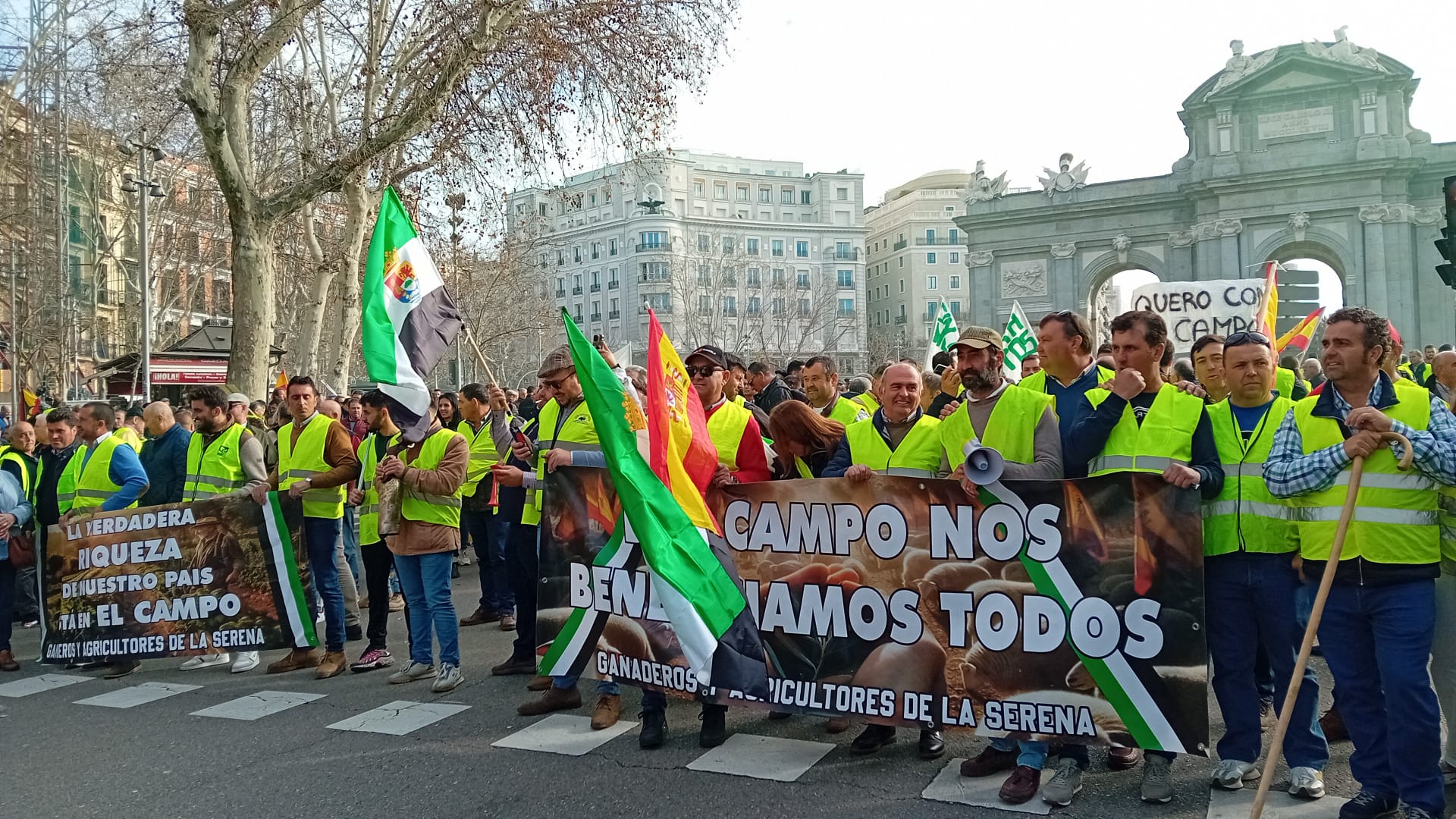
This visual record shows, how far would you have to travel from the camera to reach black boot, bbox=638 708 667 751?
5.31 metres

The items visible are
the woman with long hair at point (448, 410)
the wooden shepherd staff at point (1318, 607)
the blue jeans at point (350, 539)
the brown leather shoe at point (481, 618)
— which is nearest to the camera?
the wooden shepherd staff at point (1318, 607)

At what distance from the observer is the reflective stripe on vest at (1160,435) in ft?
14.6

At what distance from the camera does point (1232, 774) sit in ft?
14.3

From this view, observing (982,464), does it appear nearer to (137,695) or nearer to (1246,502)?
(1246,502)

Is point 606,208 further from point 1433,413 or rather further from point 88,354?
point 1433,413

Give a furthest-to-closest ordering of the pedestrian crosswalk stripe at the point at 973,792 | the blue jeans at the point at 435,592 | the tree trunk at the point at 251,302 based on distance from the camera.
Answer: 1. the tree trunk at the point at 251,302
2. the blue jeans at the point at 435,592
3. the pedestrian crosswalk stripe at the point at 973,792

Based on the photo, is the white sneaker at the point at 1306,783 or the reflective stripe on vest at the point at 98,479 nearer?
the white sneaker at the point at 1306,783

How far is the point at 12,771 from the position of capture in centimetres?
536

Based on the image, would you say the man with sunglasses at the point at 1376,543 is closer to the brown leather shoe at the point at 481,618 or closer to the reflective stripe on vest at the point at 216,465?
the brown leather shoe at the point at 481,618

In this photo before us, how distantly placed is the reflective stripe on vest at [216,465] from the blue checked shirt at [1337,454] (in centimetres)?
692

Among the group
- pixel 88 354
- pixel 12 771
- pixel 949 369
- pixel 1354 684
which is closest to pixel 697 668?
pixel 1354 684

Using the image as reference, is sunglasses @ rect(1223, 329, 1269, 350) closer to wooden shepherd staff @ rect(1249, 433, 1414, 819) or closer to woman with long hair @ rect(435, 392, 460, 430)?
wooden shepherd staff @ rect(1249, 433, 1414, 819)

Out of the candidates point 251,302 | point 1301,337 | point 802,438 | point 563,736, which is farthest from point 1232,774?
point 251,302

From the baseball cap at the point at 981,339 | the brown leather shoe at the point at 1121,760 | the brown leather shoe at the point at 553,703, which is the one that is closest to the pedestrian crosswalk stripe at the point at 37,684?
the brown leather shoe at the point at 553,703
